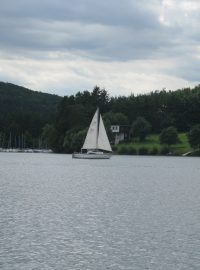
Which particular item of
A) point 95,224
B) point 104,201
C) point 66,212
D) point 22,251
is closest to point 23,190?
point 104,201

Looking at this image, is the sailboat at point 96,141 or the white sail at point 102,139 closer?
the sailboat at point 96,141

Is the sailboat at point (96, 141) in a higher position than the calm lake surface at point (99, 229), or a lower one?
higher

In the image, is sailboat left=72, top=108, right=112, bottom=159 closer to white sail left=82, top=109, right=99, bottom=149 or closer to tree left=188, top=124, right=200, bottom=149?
white sail left=82, top=109, right=99, bottom=149

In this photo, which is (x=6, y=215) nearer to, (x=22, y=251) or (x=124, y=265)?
(x=22, y=251)

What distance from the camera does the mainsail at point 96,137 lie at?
159750 mm

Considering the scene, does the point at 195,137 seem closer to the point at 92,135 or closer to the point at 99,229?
the point at 92,135

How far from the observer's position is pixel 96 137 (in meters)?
161

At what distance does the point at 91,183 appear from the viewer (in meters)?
81.0

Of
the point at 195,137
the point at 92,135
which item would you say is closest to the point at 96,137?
the point at 92,135

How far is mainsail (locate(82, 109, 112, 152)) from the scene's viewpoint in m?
160

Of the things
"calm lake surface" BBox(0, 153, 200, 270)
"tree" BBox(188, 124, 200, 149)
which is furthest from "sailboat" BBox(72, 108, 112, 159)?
"calm lake surface" BBox(0, 153, 200, 270)

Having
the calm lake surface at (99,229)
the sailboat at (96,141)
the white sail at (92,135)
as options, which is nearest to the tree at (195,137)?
the sailboat at (96,141)

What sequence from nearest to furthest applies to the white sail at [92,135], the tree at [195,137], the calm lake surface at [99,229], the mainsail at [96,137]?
the calm lake surface at [99,229] → the white sail at [92,135] → the mainsail at [96,137] → the tree at [195,137]

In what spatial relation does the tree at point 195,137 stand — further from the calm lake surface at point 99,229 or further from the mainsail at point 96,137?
the calm lake surface at point 99,229
